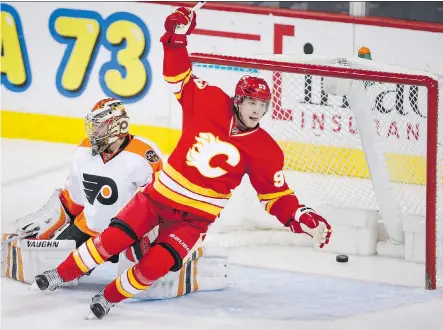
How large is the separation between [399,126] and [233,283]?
1.03m

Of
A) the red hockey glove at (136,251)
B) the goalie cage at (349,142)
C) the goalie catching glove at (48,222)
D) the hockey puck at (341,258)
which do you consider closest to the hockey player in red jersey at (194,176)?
the red hockey glove at (136,251)

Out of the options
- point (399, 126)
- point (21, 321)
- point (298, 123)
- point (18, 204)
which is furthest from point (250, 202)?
point (21, 321)

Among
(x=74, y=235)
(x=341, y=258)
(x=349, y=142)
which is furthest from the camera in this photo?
(x=349, y=142)

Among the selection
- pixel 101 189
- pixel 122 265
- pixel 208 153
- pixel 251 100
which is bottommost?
pixel 122 265

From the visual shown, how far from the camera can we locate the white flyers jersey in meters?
3.53

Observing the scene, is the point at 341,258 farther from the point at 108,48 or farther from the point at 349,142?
the point at 108,48

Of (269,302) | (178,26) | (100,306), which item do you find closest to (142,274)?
(100,306)

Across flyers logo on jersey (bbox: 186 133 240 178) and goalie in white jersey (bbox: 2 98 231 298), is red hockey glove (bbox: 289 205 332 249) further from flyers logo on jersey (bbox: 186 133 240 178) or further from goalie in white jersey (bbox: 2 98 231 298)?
goalie in white jersey (bbox: 2 98 231 298)

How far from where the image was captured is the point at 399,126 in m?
4.29

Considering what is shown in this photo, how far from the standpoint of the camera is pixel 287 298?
3568 millimetres

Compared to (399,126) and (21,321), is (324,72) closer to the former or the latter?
(399,126)

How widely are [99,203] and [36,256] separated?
29 cm

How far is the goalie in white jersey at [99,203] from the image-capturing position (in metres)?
3.48

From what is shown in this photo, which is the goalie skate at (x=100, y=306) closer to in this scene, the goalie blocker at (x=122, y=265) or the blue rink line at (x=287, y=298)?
the blue rink line at (x=287, y=298)
